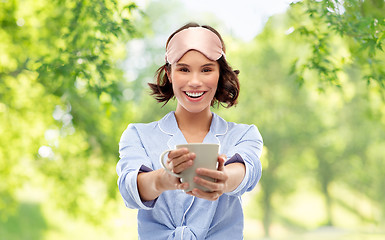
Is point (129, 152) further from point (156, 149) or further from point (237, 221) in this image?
point (237, 221)

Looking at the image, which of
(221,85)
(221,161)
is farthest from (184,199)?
(221,85)

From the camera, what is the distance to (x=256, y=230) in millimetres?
16484

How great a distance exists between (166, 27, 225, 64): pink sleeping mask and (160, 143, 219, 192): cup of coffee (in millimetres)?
493

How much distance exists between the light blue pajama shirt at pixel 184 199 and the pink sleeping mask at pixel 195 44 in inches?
11.8

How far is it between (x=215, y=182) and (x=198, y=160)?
95mm

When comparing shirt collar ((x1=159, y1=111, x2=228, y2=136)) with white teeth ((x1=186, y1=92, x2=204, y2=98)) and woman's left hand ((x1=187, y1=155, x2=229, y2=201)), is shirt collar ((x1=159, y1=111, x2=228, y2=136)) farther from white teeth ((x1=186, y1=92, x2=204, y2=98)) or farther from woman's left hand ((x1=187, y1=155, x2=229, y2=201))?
woman's left hand ((x1=187, y1=155, x2=229, y2=201))

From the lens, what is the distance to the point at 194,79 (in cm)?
174

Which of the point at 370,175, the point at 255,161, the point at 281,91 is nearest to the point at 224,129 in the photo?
the point at 255,161

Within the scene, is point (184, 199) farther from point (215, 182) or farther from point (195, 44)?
point (195, 44)

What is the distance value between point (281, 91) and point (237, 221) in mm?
12698

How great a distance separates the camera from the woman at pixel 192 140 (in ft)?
5.19

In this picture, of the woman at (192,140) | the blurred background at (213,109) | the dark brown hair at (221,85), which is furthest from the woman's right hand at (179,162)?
the blurred background at (213,109)

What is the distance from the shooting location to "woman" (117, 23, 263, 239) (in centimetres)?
158

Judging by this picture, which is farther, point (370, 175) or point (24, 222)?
point (370, 175)
